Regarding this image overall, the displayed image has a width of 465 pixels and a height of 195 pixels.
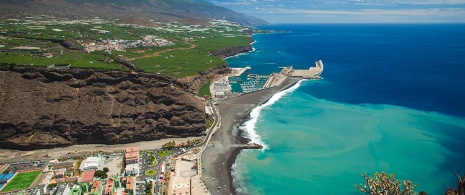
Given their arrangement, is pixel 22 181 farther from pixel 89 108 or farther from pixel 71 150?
pixel 89 108

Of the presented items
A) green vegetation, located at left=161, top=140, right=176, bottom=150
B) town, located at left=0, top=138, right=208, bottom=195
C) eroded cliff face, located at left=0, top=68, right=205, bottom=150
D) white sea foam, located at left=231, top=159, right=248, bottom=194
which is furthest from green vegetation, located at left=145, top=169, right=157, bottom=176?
white sea foam, located at left=231, top=159, right=248, bottom=194

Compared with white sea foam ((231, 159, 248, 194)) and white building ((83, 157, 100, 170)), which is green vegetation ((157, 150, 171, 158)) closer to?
white building ((83, 157, 100, 170))

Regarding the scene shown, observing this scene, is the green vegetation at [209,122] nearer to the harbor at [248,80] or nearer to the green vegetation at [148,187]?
the harbor at [248,80]

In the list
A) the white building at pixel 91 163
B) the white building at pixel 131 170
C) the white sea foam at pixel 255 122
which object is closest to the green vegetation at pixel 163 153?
the white building at pixel 131 170

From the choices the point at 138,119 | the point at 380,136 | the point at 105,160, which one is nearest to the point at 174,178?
the point at 105,160

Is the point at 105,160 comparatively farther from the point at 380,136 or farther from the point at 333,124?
the point at 380,136
